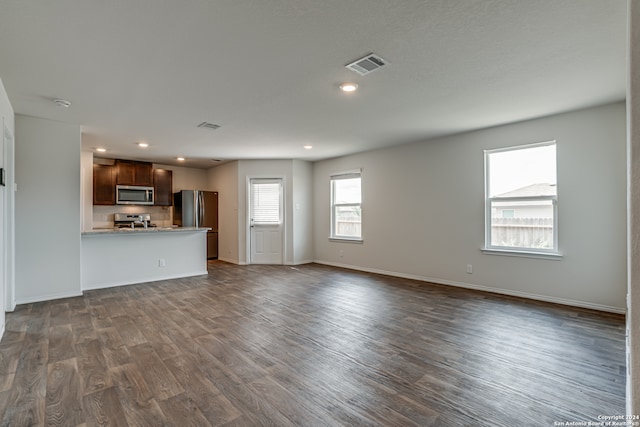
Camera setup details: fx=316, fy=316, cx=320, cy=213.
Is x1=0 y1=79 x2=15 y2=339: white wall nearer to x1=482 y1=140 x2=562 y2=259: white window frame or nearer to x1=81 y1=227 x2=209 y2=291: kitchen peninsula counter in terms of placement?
x1=81 y1=227 x2=209 y2=291: kitchen peninsula counter

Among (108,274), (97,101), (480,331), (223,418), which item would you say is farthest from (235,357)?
(108,274)

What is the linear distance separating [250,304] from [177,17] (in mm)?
3239

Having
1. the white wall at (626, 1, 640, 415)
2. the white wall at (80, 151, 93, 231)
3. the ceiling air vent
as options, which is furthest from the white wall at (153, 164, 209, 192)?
the white wall at (626, 1, 640, 415)

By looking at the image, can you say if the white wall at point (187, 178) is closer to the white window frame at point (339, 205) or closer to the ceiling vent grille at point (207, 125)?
the white window frame at point (339, 205)

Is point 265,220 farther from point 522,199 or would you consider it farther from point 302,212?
point 522,199

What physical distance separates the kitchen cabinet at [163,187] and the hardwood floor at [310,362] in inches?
154

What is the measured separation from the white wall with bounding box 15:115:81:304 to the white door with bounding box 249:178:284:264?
11.5ft

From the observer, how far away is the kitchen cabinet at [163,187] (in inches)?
307

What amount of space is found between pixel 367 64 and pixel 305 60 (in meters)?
0.52

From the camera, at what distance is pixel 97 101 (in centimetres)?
356

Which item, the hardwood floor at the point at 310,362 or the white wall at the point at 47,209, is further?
the white wall at the point at 47,209

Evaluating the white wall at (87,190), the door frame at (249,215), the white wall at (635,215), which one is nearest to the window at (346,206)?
the door frame at (249,215)

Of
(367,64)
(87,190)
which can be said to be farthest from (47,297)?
(367,64)

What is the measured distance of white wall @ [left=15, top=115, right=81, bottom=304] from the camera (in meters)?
4.11
